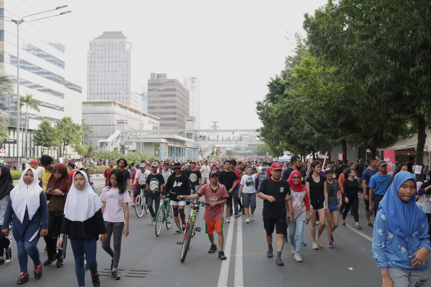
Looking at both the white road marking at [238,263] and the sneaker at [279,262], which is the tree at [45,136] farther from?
the sneaker at [279,262]

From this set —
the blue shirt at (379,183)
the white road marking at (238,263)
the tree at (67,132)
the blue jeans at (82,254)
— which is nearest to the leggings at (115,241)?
the blue jeans at (82,254)

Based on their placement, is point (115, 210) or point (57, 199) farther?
point (57, 199)

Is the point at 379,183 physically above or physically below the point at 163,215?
above

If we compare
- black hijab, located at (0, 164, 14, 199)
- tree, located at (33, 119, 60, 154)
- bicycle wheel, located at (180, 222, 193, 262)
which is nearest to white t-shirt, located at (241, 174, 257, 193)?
bicycle wheel, located at (180, 222, 193, 262)

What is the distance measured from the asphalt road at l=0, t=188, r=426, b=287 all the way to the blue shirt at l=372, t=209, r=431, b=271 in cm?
219

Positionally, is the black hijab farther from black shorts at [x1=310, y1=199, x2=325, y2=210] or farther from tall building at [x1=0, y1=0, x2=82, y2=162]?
tall building at [x1=0, y1=0, x2=82, y2=162]

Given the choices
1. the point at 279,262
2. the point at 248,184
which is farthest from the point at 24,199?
the point at 248,184

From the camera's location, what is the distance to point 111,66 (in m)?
157

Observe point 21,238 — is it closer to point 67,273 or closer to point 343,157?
point 67,273

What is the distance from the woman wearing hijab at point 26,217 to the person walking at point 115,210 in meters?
0.88

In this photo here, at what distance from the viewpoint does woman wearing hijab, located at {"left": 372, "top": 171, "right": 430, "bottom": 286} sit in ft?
10.3

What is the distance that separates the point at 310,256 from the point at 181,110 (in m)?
174

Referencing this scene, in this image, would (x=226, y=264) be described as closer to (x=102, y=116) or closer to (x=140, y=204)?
(x=140, y=204)

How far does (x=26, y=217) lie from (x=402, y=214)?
485cm
